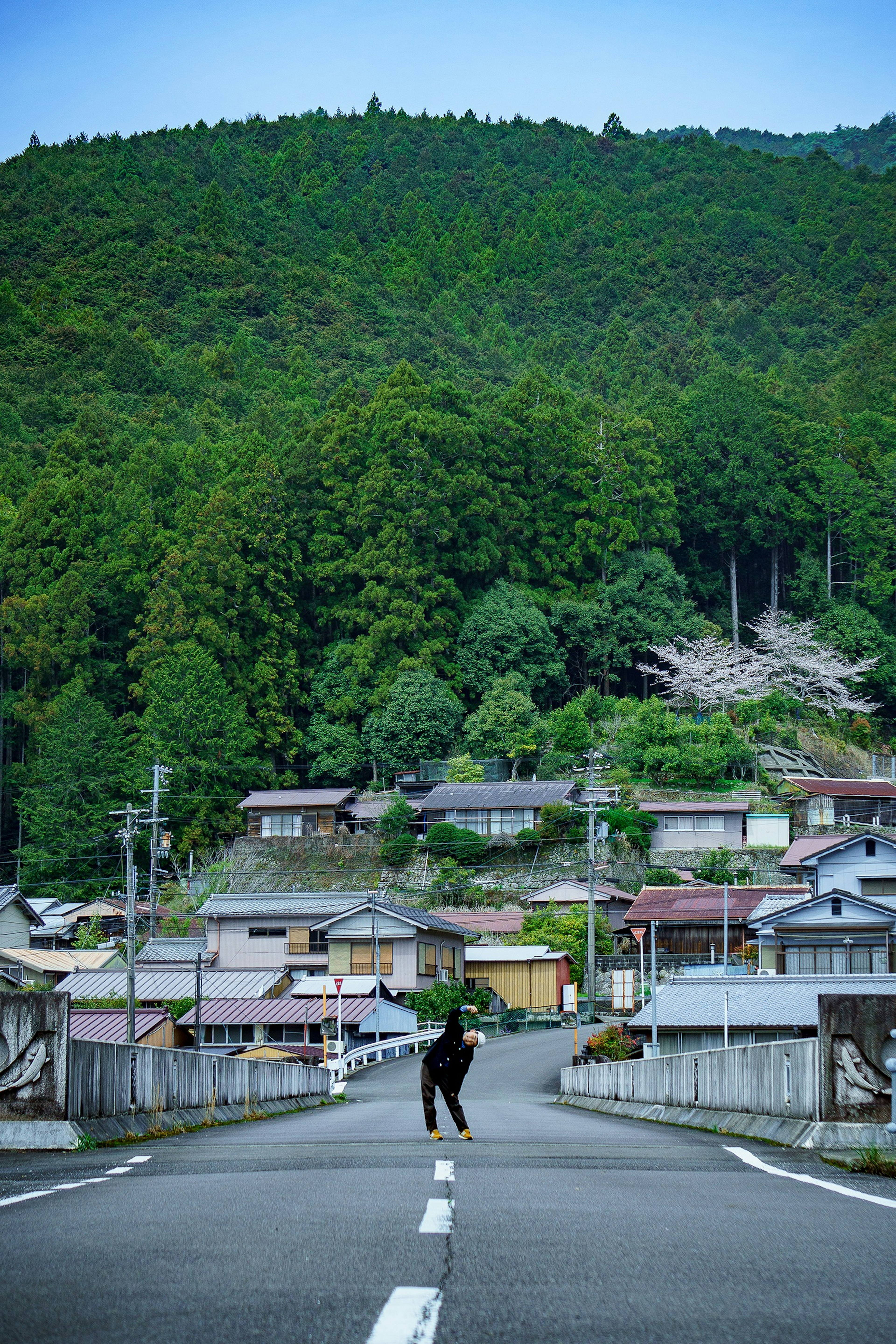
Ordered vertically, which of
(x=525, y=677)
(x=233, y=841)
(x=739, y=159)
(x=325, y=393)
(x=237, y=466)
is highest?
(x=739, y=159)

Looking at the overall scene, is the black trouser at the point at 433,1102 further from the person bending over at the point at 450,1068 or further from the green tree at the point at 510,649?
the green tree at the point at 510,649

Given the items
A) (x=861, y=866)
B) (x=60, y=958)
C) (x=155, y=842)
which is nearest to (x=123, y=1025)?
(x=155, y=842)

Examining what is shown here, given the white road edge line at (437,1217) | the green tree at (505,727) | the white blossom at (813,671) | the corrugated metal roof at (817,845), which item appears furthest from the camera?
the white blossom at (813,671)

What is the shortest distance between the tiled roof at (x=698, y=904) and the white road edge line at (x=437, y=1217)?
40985mm

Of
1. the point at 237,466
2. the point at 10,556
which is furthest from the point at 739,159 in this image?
the point at 10,556

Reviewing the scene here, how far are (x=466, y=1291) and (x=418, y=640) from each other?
66.7m

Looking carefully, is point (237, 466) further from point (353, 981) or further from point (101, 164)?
point (101, 164)

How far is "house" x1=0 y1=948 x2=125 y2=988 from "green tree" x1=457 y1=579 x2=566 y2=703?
2389 cm

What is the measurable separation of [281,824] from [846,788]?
2559cm

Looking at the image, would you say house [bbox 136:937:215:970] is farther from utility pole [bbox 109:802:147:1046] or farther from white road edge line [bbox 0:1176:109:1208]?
white road edge line [bbox 0:1176:109:1208]

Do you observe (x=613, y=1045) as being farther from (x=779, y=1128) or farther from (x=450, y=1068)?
(x=779, y=1128)

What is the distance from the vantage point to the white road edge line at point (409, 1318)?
3.73 m

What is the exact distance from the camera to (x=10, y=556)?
7738 cm

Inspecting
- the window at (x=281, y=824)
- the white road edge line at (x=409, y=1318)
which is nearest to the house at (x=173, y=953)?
the window at (x=281, y=824)
